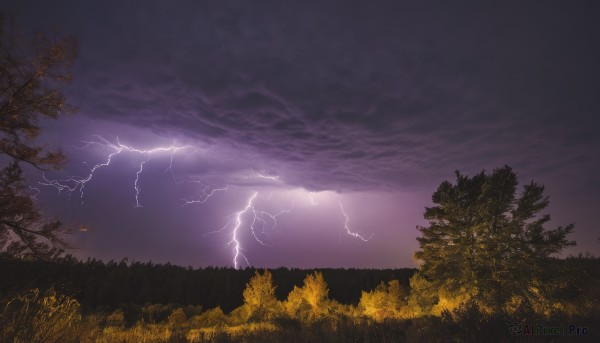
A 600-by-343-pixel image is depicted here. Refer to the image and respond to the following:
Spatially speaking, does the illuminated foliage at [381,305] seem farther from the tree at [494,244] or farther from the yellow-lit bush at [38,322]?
the yellow-lit bush at [38,322]

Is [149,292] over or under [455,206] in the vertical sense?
under

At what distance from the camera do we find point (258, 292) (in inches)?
1404

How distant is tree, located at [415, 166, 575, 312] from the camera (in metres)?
22.4

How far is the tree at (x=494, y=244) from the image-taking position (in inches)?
883

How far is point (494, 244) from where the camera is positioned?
23703 mm

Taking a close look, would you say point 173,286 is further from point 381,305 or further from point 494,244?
point 494,244

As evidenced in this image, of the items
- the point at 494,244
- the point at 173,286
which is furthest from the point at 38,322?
the point at 173,286

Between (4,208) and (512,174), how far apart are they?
29309mm

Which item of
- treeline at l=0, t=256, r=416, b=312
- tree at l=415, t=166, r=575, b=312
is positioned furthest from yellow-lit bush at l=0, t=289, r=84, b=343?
treeline at l=0, t=256, r=416, b=312

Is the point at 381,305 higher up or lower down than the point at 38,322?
lower down

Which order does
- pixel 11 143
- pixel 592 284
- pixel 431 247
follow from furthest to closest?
pixel 431 247 < pixel 592 284 < pixel 11 143

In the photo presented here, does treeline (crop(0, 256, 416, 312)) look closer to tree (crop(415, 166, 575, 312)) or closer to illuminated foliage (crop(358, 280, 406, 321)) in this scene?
illuminated foliage (crop(358, 280, 406, 321))

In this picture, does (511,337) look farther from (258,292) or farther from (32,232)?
(258,292)

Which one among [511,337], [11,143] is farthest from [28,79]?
[511,337]
